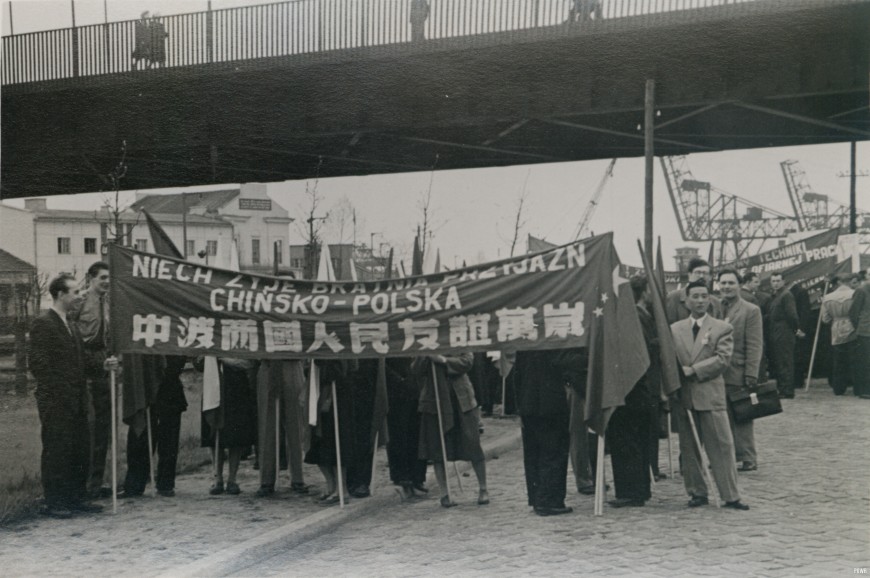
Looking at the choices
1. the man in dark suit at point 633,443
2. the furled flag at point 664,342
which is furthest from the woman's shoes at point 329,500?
the furled flag at point 664,342

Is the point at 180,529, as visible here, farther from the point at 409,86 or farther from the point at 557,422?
the point at 409,86

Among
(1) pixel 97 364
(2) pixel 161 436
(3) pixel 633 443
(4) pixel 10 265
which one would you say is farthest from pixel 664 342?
(4) pixel 10 265

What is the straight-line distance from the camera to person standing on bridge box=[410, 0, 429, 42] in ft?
43.6

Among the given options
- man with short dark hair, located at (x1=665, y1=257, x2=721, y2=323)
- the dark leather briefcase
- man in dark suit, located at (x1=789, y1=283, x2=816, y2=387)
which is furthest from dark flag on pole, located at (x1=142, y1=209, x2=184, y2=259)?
man in dark suit, located at (x1=789, y1=283, x2=816, y2=387)

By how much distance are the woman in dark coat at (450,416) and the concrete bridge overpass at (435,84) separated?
6085 mm

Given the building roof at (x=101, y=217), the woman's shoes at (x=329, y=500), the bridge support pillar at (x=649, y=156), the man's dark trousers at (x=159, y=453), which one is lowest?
the woman's shoes at (x=329, y=500)

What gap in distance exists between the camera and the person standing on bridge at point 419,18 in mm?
13289

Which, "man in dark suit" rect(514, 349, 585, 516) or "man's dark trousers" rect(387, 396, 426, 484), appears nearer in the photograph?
"man in dark suit" rect(514, 349, 585, 516)

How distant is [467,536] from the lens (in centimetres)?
720

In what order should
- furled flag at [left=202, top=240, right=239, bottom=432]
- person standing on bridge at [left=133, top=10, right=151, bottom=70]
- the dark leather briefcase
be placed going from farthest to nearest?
person standing on bridge at [left=133, top=10, right=151, bottom=70] < the dark leather briefcase < furled flag at [left=202, top=240, right=239, bottom=432]

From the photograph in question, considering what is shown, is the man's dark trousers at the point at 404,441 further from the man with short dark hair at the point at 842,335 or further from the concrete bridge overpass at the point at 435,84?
the man with short dark hair at the point at 842,335

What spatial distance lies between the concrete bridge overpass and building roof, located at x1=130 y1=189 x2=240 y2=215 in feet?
135

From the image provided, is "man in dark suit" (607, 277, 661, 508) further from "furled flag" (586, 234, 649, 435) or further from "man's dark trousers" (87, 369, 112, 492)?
"man's dark trousers" (87, 369, 112, 492)

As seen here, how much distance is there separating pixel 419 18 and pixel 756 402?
293 inches
